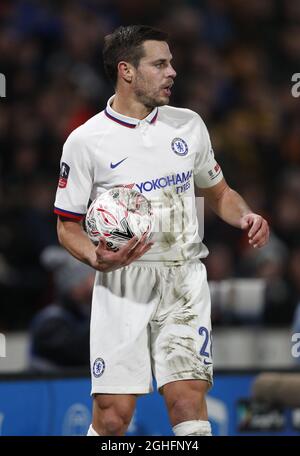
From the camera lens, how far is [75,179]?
5.69m

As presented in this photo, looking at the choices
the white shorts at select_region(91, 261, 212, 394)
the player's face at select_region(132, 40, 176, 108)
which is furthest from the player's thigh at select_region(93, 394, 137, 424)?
the player's face at select_region(132, 40, 176, 108)

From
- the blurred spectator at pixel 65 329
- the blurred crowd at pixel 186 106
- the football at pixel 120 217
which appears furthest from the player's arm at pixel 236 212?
the blurred crowd at pixel 186 106

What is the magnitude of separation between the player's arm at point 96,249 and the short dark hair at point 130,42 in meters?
0.82

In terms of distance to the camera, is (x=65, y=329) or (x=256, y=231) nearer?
(x=256, y=231)

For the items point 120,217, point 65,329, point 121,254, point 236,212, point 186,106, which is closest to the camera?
point 121,254

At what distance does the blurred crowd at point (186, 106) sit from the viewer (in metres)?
10.1

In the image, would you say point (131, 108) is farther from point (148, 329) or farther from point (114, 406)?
point (114, 406)

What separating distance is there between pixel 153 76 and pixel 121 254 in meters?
0.96

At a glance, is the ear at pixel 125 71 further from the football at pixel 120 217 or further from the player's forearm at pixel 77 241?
the player's forearm at pixel 77 241

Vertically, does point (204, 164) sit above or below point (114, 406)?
above

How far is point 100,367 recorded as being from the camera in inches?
222

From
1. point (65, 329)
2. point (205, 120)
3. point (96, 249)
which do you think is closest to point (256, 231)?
point (96, 249)

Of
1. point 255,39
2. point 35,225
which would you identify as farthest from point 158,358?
→ point 255,39

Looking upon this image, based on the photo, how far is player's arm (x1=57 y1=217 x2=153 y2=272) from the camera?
17.5ft
